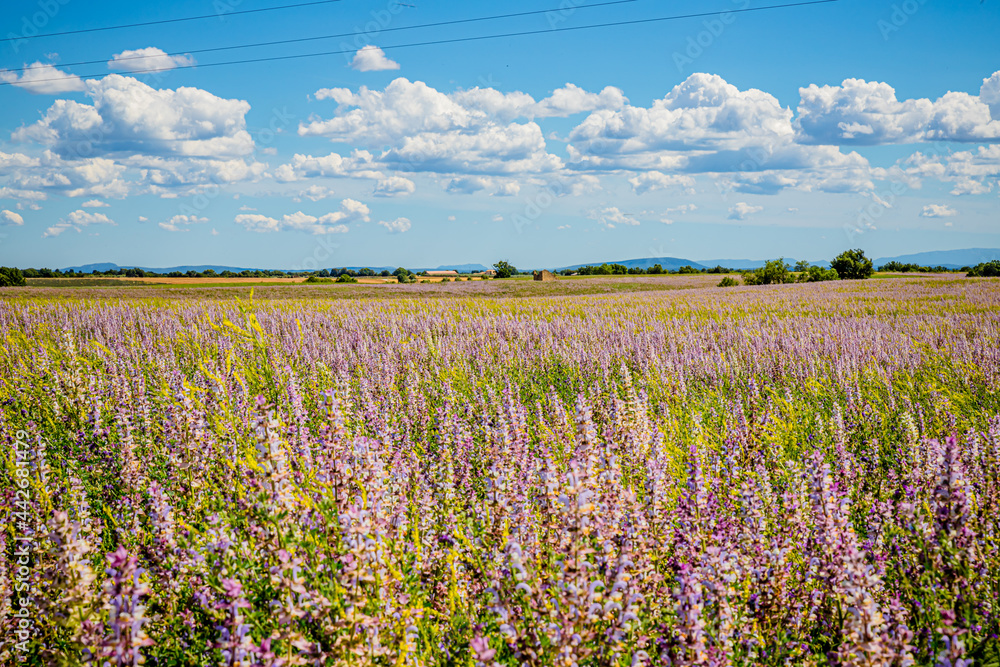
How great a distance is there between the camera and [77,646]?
5.24 feet

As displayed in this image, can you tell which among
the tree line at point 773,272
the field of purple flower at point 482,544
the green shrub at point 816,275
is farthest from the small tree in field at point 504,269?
the field of purple flower at point 482,544

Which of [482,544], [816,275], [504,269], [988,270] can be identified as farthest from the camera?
[504,269]

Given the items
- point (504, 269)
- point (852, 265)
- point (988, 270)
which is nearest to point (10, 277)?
point (504, 269)

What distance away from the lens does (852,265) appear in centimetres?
6019

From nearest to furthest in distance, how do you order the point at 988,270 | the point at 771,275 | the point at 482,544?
the point at 482,544, the point at 771,275, the point at 988,270

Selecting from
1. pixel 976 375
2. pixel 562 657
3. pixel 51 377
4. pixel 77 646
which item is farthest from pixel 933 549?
pixel 51 377

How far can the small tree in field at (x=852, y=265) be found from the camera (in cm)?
5938

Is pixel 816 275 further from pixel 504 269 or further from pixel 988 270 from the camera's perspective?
pixel 504 269

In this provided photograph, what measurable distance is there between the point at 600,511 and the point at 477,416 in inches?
136

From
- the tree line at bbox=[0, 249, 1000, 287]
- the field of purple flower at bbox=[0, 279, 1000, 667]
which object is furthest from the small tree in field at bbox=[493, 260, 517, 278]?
the field of purple flower at bbox=[0, 279, 1000, 667]

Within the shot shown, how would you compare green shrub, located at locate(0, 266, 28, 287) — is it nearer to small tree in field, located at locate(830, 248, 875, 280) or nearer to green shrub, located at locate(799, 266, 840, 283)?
green shrub, located at locate(799, 266, 840, 283)

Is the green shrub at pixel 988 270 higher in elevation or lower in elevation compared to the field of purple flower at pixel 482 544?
higher

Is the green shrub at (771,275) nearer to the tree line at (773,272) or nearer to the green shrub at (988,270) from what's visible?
the tree line at (773,272)

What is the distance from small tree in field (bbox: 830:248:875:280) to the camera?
5938 centimetres
